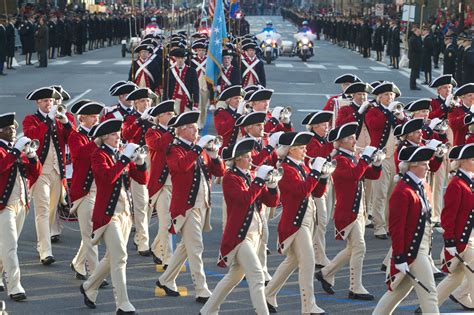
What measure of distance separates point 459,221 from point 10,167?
453cm

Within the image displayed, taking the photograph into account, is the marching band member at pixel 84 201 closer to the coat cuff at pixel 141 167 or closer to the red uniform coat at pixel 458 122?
the coat cuff at pixel 141 167

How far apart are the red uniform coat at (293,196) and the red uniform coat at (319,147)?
226 centimetres

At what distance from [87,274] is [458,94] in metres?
6.40

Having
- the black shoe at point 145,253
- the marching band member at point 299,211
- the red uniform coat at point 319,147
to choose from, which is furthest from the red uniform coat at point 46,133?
the marching band member at point 299,211

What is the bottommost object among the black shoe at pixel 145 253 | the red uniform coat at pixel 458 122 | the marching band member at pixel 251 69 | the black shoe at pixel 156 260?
the black shoe at pixel 145 253

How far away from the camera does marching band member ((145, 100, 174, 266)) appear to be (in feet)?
45.1

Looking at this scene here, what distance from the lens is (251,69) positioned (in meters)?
24.5

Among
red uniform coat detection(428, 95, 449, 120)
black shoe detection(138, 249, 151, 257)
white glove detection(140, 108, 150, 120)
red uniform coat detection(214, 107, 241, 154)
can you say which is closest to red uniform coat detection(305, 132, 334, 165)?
white glove detection(140, 108, 150, 120)

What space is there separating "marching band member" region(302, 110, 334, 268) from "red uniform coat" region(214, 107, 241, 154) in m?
2.23

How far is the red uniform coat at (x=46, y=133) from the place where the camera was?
566 inches

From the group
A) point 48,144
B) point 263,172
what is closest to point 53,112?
point 48,144

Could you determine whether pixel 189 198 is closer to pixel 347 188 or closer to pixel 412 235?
pixel 347 188

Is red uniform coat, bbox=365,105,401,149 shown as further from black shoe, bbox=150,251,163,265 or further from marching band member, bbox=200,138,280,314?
marching band member, bbox=200,138,280,314

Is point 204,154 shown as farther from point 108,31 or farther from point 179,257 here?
point 108,31
